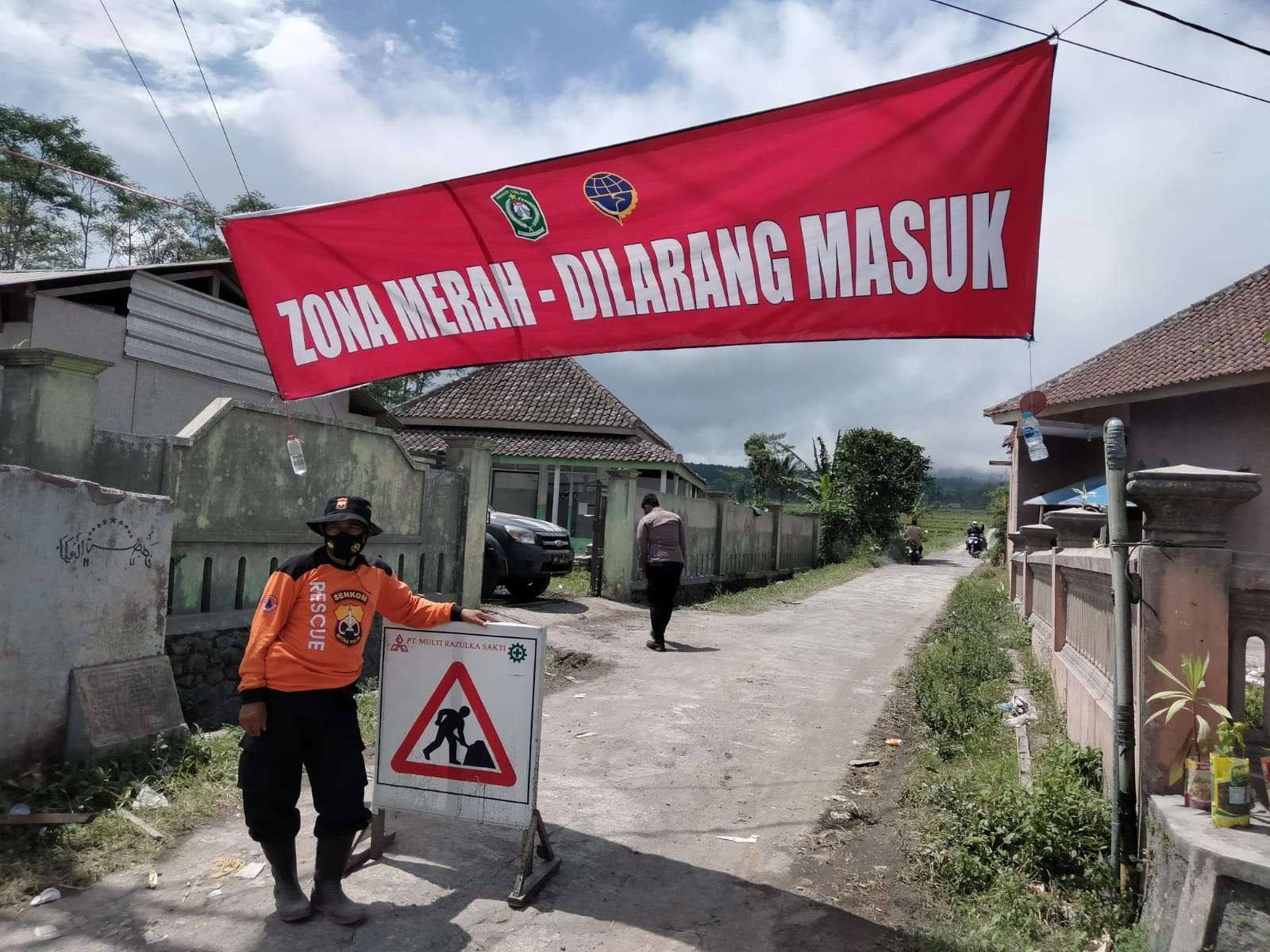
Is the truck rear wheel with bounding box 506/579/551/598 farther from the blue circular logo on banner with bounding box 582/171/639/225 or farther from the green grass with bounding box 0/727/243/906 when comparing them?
the blue circular logo on banner with bounding box 582/171/639/225

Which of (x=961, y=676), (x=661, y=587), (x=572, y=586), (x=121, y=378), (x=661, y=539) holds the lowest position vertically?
(x=961, y=676)

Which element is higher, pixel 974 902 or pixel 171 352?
pixel 171 352

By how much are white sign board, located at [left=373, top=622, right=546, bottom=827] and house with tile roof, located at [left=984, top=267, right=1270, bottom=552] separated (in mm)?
12830

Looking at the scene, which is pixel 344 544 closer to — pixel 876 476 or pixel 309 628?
pixel 309 628

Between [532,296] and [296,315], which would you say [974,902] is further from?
[296,315]

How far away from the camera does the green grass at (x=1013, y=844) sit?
3650 mm

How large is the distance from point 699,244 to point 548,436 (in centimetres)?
2016

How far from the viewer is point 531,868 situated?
396 cm

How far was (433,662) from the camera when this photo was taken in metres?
4.16

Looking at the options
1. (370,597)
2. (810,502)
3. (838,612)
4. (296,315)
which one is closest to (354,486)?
(296,315)

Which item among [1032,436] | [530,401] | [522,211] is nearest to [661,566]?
[522,211]

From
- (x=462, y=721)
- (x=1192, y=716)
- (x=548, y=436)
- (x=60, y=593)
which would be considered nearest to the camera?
(x=1192, y=716)

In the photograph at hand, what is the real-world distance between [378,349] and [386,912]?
2.51 meters

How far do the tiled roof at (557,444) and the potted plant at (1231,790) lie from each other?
18.6 meters
